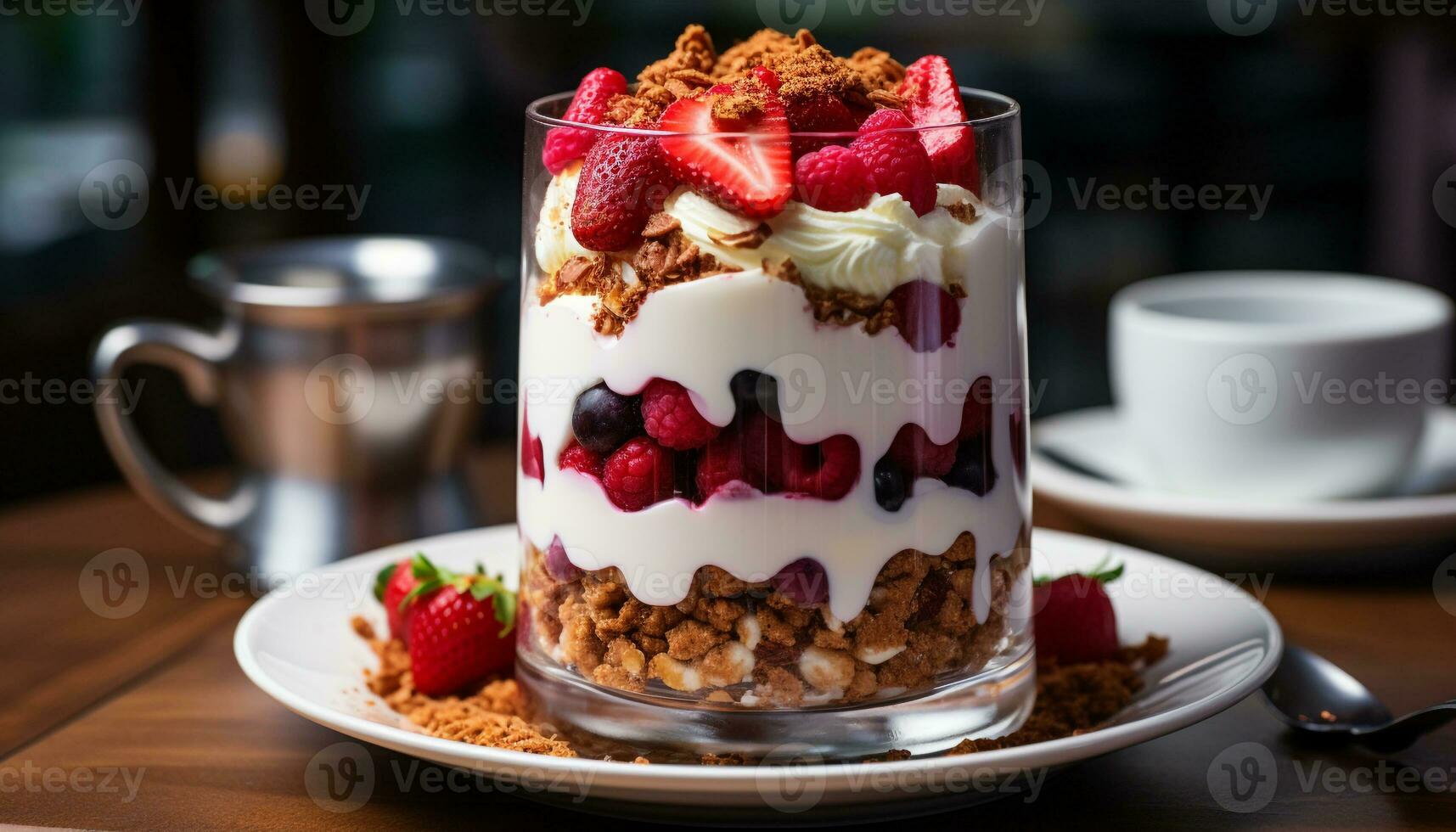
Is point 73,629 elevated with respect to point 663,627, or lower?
lower

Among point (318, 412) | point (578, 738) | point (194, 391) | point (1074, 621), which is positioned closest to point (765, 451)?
point (578, 738)

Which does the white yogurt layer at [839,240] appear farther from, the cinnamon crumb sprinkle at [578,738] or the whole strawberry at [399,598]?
the whole strawberry at [399,598]

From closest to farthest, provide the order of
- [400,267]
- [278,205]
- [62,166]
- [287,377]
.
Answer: [287,377] < [400,267] < [62,166] < [278,205]

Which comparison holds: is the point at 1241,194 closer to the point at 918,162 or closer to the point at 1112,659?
the point at 1112,659

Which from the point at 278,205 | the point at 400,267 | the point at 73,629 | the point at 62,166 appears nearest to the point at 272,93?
the point at 278,205

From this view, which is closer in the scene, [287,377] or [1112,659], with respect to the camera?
[1112,659]

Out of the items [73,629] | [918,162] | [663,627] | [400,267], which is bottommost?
[73,629]

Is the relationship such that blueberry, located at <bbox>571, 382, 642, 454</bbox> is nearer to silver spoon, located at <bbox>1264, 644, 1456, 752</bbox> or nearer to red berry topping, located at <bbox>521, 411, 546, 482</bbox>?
red berry topping, located at <bbox>521, 411, 546, 482</bbox>
